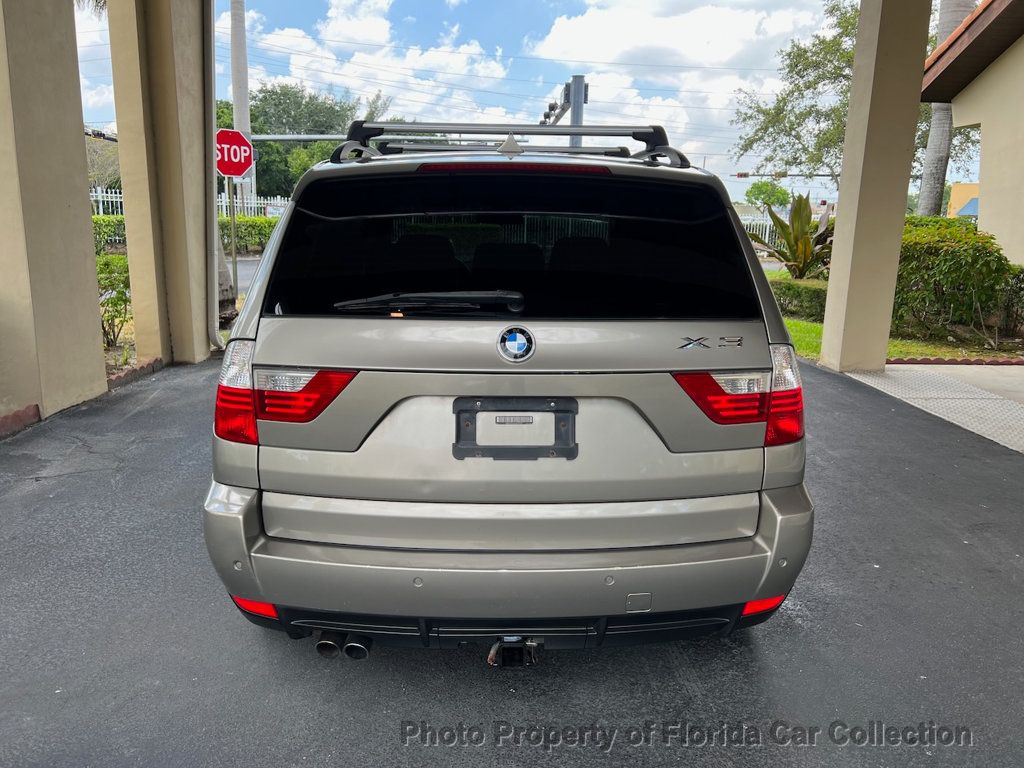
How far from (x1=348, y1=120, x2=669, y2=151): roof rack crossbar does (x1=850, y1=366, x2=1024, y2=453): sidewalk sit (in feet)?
13.9

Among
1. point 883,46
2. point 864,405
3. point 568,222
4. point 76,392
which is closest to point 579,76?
point 883,46

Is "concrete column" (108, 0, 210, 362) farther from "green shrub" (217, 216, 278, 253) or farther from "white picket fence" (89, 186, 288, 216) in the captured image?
"green shrub" (217, 216, 278, 253)

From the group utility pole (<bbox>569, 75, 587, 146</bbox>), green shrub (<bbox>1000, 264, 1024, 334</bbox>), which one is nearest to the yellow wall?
utility pole (<bbox>569, 75, 587, 146</bbox>)

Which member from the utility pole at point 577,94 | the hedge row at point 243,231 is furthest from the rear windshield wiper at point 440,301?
the hedge row at point 243,231

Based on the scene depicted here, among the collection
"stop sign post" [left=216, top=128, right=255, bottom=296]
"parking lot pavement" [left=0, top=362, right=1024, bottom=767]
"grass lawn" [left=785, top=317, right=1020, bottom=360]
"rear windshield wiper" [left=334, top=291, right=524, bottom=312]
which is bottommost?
"parking lot pavement" [left=0, top=362, right=1024, bottom=767]

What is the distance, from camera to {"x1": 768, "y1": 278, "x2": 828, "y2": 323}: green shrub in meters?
12.7

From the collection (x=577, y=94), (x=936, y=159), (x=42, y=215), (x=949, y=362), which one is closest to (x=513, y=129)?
(x=42, y=215)

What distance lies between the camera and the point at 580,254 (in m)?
2.41

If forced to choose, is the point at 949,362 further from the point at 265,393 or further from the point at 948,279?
the point at 265,393

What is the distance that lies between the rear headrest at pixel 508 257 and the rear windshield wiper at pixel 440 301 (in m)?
0.11

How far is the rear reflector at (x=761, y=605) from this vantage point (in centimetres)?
242

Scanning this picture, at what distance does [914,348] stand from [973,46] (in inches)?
271

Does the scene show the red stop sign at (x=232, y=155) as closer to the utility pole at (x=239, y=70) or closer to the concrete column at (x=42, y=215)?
the concrete column at (x=42, y=215)

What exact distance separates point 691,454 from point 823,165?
3168 cm
